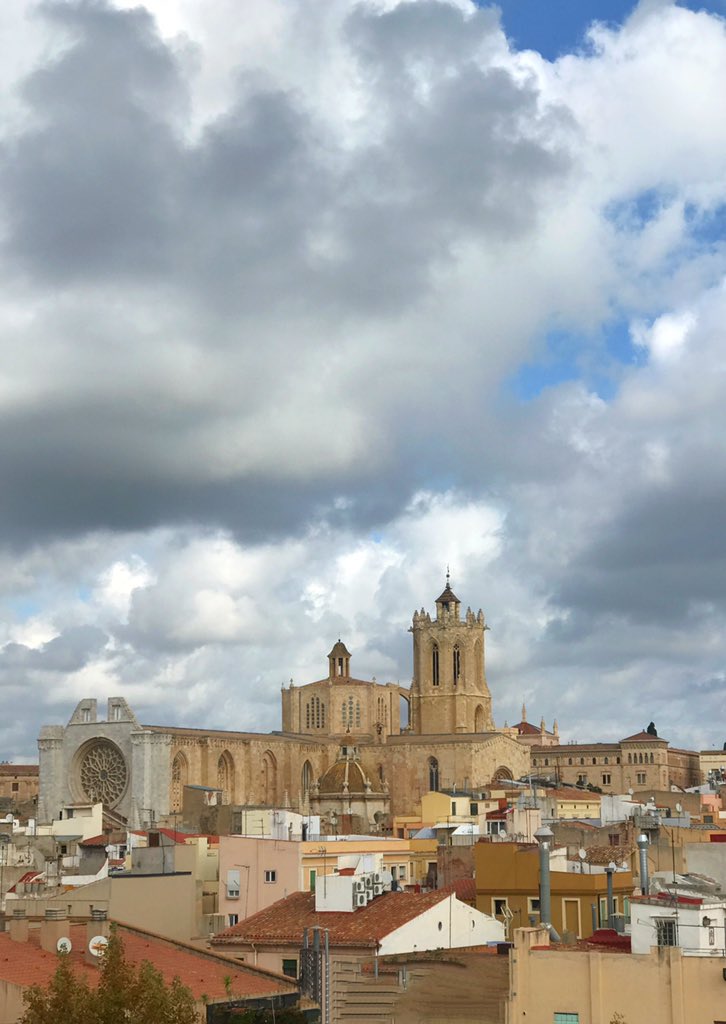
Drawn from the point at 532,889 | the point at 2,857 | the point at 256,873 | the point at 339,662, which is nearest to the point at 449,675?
the point at 339,662

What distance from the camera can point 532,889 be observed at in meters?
35.9

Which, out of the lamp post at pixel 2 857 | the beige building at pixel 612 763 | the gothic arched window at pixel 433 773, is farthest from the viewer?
the beige building at pixel 612 763

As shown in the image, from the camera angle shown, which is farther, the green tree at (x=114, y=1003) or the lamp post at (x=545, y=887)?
the lamp post at (x=545, y=887)

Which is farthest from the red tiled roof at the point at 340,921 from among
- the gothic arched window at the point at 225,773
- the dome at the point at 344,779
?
the gothic arched window at the point at 225,773

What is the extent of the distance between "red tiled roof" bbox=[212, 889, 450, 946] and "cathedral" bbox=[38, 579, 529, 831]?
58.4 metres

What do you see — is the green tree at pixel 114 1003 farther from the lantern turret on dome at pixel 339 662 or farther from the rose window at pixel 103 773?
the lantern turret on dome at pixel 339 662

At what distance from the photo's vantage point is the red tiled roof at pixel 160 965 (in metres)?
29.3

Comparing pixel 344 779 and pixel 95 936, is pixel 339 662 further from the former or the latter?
pixel 95 936

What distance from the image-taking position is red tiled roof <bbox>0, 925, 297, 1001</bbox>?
29344mm

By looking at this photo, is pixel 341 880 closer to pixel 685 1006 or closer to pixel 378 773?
pixel 685 1006

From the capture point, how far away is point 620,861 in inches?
1508

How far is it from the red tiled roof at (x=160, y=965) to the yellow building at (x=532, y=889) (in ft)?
19.7

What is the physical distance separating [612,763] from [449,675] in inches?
630

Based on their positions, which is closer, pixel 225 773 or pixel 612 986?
pixel 612 986
